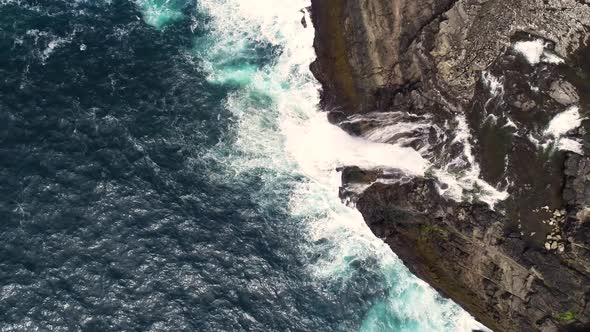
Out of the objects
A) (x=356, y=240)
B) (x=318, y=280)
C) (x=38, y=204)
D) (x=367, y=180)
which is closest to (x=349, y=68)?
(x=367, y=180)

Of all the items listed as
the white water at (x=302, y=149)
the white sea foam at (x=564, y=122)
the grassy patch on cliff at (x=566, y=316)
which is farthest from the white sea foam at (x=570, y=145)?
the grassy patch on cliff at (x=566, y=316)

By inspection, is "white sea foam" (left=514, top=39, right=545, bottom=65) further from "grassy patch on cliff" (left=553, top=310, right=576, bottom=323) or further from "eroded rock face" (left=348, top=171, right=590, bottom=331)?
"grassy patch on cliff" (left=553, top=310, right=576, bottom=323)

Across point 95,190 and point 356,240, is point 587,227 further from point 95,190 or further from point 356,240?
point 95,190

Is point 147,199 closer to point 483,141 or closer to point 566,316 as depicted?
Result: point 483,141

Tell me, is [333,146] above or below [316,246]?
above

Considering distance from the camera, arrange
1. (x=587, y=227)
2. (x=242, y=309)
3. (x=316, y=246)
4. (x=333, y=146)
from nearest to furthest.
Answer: (x=587, y=227), (x=242, y=309), (x=316, y=246), (x=333, y=146)

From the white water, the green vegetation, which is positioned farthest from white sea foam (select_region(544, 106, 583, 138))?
the green vegetation

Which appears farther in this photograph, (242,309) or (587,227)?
(242,309)

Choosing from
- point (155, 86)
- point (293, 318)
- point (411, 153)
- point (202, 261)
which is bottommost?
point (293, 318)
